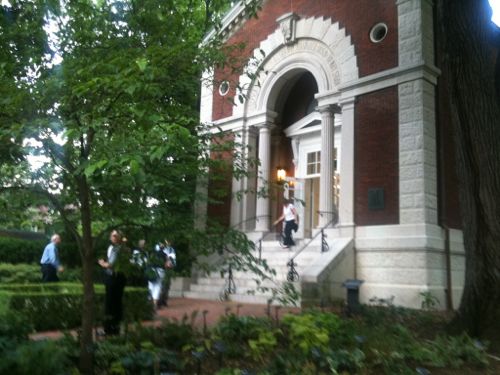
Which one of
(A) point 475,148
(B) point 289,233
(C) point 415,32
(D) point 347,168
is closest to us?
(A) point 475,148

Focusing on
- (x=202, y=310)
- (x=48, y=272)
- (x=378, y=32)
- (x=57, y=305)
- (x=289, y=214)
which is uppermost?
(x=378, y=32)

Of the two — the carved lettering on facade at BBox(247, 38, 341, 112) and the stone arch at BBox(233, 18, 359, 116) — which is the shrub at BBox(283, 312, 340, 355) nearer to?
the stone arch at BBox(233, 18, 359, 116)

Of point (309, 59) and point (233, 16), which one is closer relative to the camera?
point (309, 59)

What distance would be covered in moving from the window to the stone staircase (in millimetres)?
3050

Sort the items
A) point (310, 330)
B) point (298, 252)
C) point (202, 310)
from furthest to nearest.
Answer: point (298, 252)
point (202, 310)
point (310, 330)

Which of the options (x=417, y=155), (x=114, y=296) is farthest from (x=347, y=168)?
(x=114, y=296)

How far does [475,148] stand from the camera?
764cm

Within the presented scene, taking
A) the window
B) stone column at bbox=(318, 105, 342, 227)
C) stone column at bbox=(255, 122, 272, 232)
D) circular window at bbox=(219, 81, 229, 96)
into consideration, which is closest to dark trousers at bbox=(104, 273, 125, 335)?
circular window at bbox=(219, 81, 229, 96)

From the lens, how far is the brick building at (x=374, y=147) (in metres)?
12.5

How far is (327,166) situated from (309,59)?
3349 mm

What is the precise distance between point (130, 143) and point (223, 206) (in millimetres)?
12591

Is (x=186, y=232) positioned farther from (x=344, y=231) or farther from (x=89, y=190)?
(x=344, y=231)

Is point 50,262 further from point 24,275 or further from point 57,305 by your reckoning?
point 57,305

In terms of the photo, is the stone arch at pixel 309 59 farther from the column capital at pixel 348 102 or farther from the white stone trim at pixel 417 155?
the white stone trim at pixel 417 155
